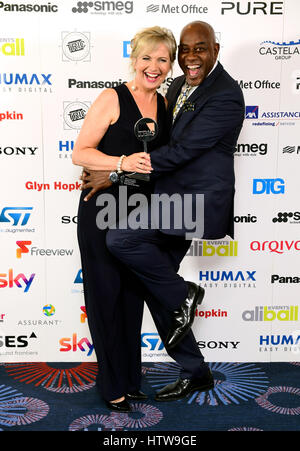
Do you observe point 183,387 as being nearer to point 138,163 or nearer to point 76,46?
point 138,163

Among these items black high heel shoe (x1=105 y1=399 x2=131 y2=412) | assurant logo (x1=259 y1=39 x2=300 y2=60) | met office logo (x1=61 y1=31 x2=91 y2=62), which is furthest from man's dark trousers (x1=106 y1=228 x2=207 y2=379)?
assurant logo (x1=259 y1=39 x2=300 y2=60)

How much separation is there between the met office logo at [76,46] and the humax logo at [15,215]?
2.79 feet

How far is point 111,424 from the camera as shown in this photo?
8.07 ft

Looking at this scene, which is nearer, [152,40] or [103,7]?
[152,40]

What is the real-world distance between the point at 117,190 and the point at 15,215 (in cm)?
79

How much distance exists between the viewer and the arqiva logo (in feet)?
9.98

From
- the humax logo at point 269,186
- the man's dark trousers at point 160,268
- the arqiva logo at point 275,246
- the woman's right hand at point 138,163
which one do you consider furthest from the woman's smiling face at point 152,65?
the arqiva logo at point 275,246

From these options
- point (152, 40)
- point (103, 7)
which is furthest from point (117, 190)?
point (103, 7)

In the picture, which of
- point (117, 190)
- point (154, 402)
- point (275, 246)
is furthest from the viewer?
point (275, 246)

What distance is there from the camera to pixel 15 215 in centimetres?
297

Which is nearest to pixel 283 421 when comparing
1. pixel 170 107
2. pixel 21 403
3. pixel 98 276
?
pixel 98 276

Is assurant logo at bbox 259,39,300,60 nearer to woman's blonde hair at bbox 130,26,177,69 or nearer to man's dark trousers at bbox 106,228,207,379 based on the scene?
woman's blonde hair at bbox 130,26,177,69
